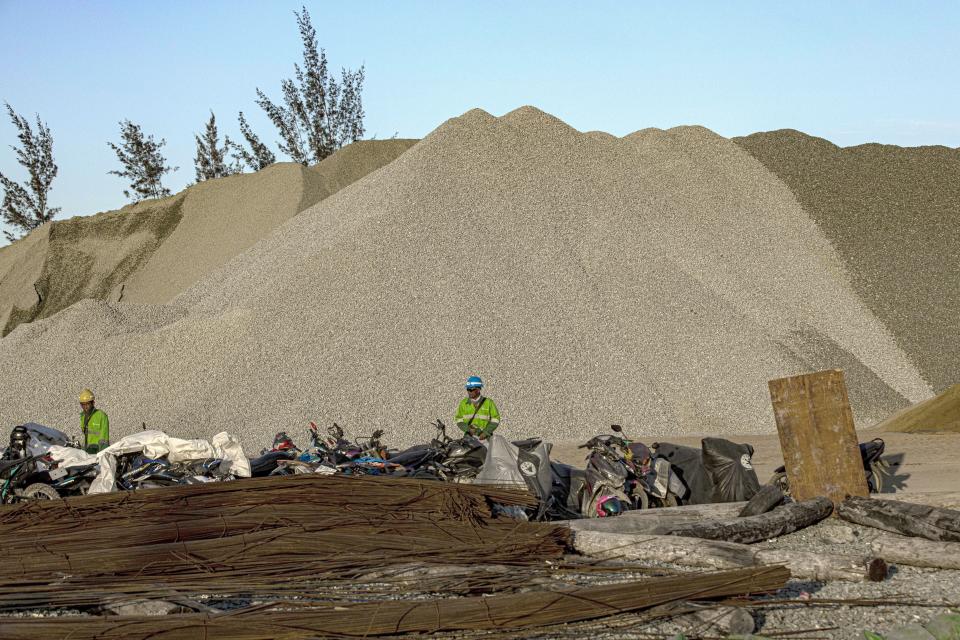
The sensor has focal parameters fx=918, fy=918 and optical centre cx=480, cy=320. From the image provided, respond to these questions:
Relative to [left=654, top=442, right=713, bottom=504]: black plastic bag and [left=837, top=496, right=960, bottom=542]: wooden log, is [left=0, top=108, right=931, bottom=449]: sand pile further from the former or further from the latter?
[left=837, top=496, right=960, bottom=542]: wooden log

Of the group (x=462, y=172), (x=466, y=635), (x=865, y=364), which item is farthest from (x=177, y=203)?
(x=466, y=635)

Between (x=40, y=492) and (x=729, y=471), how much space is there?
23.7 feet

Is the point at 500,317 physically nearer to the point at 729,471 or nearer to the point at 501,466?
the point at 729,471

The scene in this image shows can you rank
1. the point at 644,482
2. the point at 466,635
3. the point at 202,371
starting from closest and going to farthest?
the point at 466,635 → the point at 644,482 → the point at 202,371

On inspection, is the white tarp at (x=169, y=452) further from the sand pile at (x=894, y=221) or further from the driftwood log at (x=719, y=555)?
the sand pile at (x=894, y=221)

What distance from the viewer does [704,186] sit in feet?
106

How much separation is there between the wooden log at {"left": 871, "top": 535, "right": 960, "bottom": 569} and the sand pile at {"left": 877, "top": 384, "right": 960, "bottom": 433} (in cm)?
1308

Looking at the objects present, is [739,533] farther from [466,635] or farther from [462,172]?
[462,172]

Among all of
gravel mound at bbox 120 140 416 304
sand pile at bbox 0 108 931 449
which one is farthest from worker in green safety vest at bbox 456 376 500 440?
gravel mound at bbox 120 140 416 304

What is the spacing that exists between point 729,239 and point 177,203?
25515 mm

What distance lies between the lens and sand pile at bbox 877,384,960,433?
19.1 m

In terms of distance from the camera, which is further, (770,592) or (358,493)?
(358,493)

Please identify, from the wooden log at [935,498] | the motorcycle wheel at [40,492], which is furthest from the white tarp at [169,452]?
the wooden log at [935,498]

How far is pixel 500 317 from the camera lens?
22.7m
